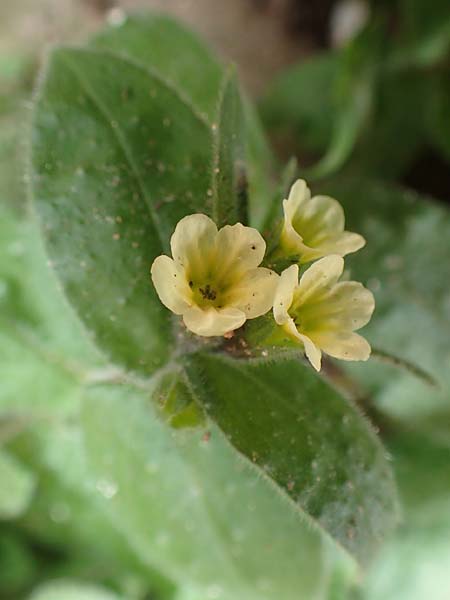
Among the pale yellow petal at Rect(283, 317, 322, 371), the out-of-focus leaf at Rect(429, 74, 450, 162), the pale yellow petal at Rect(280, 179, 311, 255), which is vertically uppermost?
the out-of-focus leaf at Rect(429, 74, 450, 162)

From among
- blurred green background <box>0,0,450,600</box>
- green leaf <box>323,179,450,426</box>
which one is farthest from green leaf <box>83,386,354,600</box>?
green leaf <box>323,179,450,426</box>

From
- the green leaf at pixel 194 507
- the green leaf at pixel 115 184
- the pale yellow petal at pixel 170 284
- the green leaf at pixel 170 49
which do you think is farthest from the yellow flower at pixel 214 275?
the green leaf at pixel 170 49

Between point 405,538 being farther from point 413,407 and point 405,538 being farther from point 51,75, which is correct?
point 51,75

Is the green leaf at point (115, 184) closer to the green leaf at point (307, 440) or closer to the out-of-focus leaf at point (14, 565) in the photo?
the green leaf at point (307, 440)

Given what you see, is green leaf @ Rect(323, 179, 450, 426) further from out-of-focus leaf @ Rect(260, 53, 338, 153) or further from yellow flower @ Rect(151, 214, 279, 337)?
yellow flower @ Rect(151, 214, 279, 337)

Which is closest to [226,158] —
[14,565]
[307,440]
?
[307,440]

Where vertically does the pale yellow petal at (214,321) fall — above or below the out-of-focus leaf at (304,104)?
below

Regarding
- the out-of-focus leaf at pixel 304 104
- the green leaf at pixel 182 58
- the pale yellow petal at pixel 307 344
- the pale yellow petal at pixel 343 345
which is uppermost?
the out-of-focus leaf at pixel 304 104
